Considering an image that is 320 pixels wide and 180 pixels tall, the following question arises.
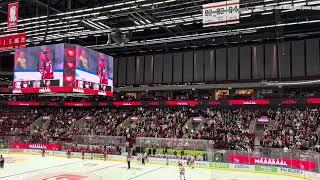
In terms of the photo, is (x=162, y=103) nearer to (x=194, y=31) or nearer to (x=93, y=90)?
(x=194, y=31)

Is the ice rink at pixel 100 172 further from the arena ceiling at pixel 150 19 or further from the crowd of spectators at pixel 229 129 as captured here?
the arena ceiling at pixel 150 19

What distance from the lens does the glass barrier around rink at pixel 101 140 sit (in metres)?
33.8

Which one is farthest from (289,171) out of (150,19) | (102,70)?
(150,19)

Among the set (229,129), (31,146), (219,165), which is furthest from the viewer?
(31,146)

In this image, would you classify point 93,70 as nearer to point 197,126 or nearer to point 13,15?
point 13,15

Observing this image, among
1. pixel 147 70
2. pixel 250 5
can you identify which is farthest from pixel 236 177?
pixel 147 70

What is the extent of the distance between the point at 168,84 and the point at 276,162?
876 inches

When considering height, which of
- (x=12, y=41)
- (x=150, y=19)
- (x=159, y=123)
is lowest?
(x=159, y=123)

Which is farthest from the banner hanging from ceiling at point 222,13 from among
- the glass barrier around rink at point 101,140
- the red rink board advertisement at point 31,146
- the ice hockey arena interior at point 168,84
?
the red rink board advertisement at point 31,146

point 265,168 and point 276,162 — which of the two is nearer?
point 276,162

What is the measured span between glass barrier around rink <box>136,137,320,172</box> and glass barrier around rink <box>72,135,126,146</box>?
2.24m

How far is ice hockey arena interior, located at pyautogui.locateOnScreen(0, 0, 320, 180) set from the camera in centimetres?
1894

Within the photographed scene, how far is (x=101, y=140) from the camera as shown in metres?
34.3

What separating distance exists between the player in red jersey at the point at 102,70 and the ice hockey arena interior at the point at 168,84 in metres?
0.06
